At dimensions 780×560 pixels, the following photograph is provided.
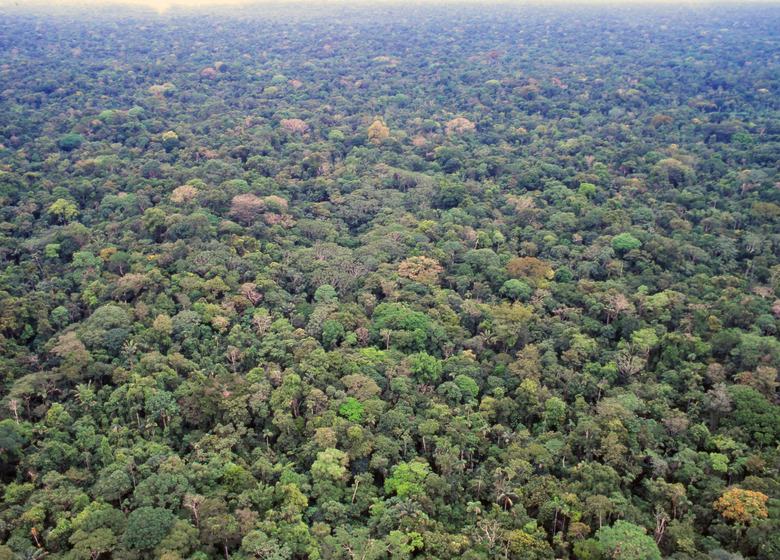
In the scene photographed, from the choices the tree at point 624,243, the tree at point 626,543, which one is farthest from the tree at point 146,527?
the tree at point 624,243

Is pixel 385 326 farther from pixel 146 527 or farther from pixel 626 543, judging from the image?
pixel 626 543

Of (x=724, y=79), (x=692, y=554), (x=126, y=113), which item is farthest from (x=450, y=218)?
(x=724, y=79)

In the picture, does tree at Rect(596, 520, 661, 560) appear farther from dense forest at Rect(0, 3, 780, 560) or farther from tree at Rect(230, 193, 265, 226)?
tree at Rect(230, 193, 265, 226)

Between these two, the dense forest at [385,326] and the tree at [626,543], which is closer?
the tree at [626,543]

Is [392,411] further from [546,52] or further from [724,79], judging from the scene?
[546,52]

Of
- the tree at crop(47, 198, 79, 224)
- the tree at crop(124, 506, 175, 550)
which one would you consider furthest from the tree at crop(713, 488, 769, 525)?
the tree at crop(47, 198, 79, 224)

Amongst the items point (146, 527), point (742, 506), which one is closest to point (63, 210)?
point (146, 527)

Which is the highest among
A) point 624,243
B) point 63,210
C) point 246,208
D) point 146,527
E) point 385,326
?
point 246,208

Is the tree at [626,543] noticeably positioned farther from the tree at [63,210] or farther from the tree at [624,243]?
the tree at [63,210]
